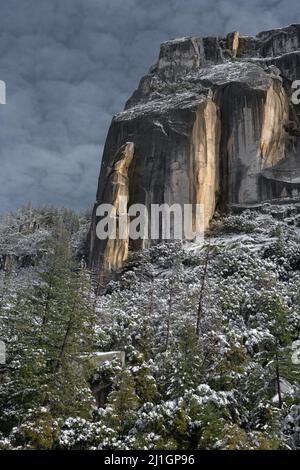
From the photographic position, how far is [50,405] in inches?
812

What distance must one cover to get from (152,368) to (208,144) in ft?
118

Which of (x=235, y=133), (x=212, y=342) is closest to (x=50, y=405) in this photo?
(x=212, y=342)

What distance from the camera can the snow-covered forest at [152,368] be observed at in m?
19.0

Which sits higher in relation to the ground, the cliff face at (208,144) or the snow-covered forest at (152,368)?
the cliff face at (208,144)

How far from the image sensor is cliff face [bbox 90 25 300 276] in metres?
53.2

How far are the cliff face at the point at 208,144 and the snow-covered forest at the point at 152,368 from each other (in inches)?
712

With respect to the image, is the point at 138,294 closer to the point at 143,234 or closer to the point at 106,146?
the point at 143,234

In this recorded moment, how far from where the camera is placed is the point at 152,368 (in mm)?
25109

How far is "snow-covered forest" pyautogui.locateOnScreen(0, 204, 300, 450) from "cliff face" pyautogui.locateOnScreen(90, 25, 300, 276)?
18.1 metres

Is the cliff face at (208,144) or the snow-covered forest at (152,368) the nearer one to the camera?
the snow-covered forest at (152,368)

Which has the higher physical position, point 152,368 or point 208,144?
point 208,144

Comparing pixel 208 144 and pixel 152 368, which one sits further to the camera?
pixel 208 144

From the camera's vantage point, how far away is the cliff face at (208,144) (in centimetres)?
5325

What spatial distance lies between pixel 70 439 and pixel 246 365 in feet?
30.8
